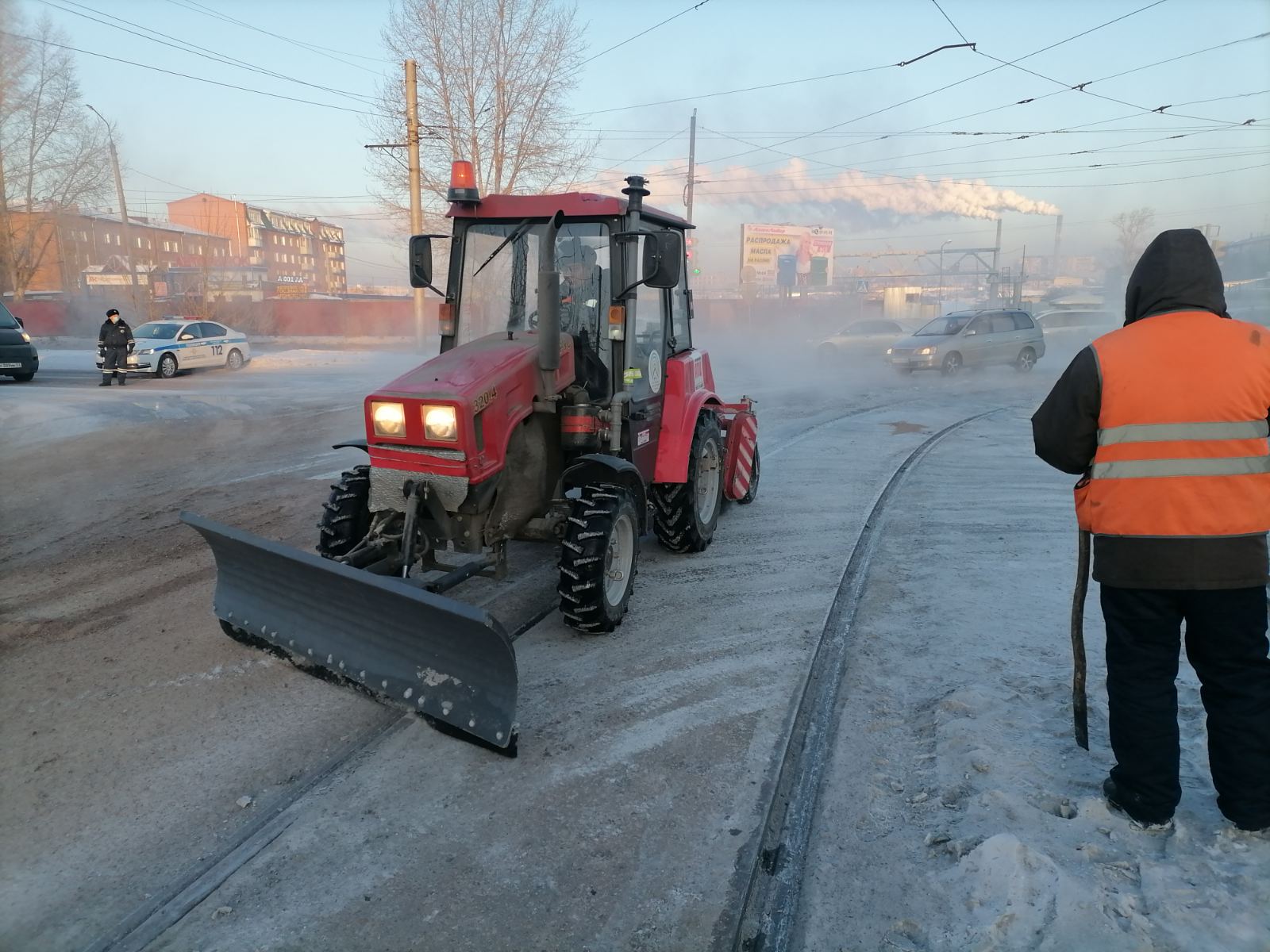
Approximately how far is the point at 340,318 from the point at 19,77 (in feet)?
64.4

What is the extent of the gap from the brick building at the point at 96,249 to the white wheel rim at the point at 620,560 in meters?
36.4

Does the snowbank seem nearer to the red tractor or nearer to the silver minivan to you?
the red tractor

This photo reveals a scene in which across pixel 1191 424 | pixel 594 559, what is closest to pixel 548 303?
pixel 594 559

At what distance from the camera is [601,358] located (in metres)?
5.38

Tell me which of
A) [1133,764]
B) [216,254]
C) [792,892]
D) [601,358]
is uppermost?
[216,254]

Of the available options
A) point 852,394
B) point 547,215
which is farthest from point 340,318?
point 547,215

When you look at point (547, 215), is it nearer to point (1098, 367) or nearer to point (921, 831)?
point (1098, 367)

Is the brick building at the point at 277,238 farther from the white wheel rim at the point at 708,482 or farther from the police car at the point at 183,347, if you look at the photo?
the white wheel rim at the point at 708,482

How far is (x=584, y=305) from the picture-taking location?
542 centimetres

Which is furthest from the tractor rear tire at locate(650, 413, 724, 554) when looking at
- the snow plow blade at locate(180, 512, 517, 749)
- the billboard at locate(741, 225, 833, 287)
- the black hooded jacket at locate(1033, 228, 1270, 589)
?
the billboard at locate(741, 225, 833, 287)

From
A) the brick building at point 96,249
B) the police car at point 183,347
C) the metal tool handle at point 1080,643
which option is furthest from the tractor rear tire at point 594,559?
the brick building at point 96,249

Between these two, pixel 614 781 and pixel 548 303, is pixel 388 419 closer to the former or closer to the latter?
pixel 548 303

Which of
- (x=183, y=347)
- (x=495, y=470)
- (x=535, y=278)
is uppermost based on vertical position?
(x=535, y=278)

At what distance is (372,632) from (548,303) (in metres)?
1.96
